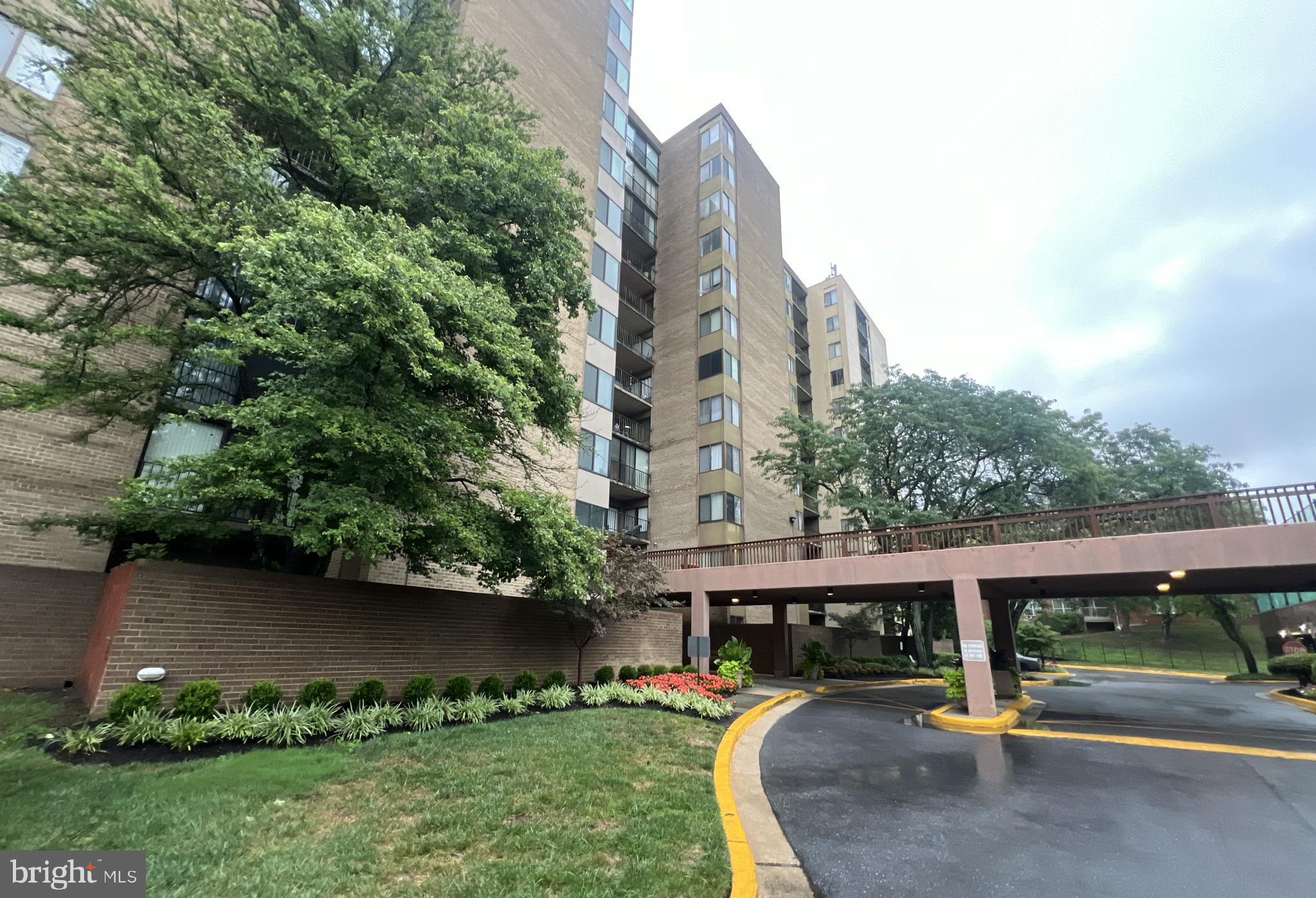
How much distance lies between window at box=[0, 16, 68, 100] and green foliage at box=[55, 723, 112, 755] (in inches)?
512

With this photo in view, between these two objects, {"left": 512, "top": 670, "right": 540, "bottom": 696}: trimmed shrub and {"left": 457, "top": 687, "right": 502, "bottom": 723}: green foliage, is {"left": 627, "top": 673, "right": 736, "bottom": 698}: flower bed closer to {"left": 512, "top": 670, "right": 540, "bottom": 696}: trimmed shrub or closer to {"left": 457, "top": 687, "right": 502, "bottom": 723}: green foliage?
{"left": 512, "top": 670, "right": 540, "bottom": 696}: trimmed shrub

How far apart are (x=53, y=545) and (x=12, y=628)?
1.54m

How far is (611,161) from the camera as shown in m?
28.3

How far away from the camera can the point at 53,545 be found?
10.5 m

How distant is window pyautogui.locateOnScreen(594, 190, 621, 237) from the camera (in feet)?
86.6

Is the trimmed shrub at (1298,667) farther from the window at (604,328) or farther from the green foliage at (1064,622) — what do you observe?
the window at (604,328)

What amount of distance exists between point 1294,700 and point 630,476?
2727 cm

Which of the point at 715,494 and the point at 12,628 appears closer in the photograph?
A: the point at 12,628

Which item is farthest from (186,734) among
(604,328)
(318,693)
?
(604,328)

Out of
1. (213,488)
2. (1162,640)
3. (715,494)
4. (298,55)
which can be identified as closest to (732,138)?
(715,494)

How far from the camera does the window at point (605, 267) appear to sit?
25531 millimetres

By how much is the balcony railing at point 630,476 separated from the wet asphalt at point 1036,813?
707 inches

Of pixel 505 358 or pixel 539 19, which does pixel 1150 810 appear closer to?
pixel 505 358

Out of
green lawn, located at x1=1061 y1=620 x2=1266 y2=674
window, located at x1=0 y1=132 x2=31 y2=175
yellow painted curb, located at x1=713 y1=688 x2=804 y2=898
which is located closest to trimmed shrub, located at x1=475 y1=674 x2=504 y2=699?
yellow painted curb, located at x1=713 y1=688 x2=804 y2=898
